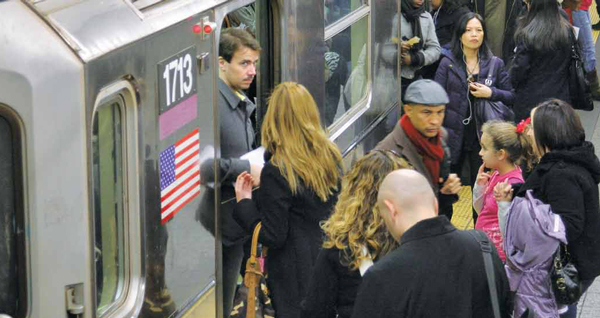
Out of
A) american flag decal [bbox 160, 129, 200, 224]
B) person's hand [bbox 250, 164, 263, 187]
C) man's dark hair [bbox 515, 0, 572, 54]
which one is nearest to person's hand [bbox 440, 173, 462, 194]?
person's hand [bbox 250, 164, 263, 187]

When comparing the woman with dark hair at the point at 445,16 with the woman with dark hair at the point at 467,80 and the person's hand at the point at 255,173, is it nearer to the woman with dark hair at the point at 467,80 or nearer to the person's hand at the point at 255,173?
the woman with dark hair at the point at 467,80

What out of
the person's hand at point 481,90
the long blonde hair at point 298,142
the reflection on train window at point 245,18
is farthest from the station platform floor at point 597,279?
the long blonde hair at point 298,142

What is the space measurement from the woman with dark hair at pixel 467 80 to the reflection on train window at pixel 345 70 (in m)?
1.08

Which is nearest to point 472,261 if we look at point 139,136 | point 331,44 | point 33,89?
point 139,136

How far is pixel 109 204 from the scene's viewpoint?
330 centimetres

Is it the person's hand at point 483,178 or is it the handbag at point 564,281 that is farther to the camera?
the person's hand at point 483,178

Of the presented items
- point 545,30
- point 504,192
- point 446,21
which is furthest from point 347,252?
point 446,21

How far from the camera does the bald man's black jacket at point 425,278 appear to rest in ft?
10.7

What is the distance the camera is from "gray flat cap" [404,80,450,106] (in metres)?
5.35

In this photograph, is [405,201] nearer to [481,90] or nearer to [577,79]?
[481,90]

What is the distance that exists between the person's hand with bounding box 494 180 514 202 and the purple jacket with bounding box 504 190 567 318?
290 mm

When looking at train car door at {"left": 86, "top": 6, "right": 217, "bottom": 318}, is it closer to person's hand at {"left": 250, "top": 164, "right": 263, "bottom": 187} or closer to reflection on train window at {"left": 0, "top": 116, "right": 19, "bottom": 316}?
reflection on train window at {"left": 0, "top": 116, "right": 19, "bottom": 316}

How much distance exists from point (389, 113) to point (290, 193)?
309cm

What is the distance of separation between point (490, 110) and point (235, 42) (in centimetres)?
344
